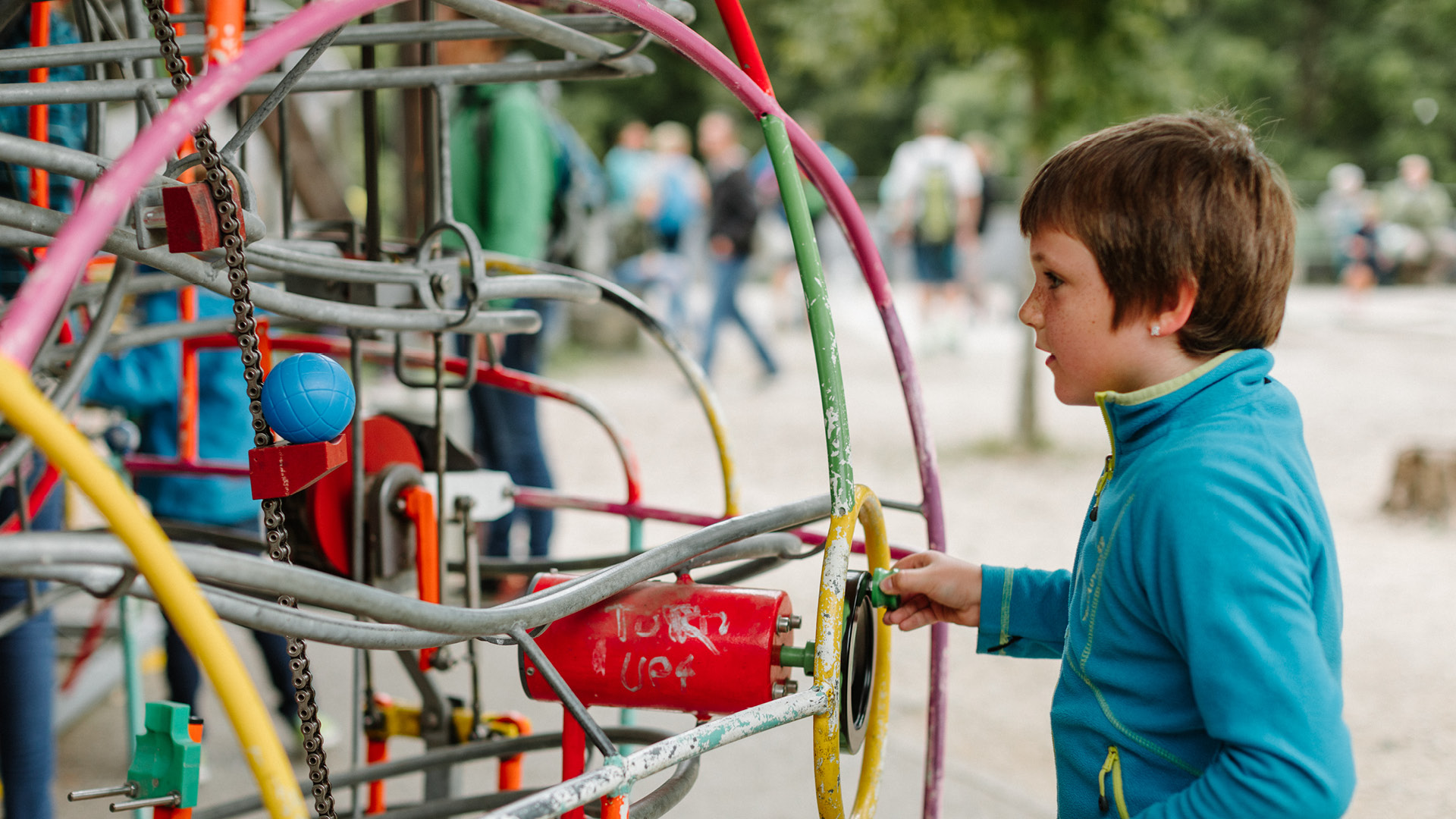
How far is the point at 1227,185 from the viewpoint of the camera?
1.10 metres

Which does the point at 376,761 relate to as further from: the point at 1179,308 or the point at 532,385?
the point at 1179,308

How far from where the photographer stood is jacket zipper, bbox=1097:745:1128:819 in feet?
3.51

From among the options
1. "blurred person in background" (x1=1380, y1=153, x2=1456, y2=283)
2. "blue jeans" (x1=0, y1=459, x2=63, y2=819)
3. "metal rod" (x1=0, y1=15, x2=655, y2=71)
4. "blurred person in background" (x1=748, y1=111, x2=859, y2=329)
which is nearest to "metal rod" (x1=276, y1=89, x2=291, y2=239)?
"metal rod" (x1=0, y1=15, x2=655, y2=71)

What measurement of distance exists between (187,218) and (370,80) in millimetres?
502

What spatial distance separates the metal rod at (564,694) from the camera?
1050 mm

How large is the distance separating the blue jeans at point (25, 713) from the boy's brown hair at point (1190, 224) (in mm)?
1547

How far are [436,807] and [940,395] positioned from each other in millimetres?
6206

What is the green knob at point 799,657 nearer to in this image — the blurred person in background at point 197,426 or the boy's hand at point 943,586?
the boy's hand at point 943,586

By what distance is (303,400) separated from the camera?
3.32 feet

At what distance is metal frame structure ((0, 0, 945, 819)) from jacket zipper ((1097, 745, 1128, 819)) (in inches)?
9.5

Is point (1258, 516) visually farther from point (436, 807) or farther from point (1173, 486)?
point (436, 807)

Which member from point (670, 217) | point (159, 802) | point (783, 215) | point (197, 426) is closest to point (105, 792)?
point (159, 802)

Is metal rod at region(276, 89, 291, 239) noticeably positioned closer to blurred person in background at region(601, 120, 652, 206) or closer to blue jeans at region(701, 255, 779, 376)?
blue jeans at region(701, 255, 779, 376)

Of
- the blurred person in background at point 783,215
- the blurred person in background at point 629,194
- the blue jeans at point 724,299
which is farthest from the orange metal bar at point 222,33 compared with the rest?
the blurred person in background at point 629,194
